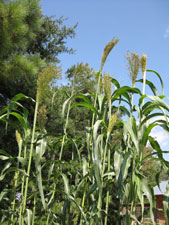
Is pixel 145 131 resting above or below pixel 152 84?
below

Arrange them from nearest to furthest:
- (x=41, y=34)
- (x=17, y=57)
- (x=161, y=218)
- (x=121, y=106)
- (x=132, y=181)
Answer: (x=132, y=181), (x=121, y=106), (x=17, y=57), (x=161, y=218), (x=41, y=34)

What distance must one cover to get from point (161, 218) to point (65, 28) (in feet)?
22.4

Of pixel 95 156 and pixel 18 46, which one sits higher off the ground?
pixel 18 46

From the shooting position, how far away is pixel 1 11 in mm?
3719

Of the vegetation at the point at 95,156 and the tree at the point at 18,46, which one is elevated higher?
the tree at the point at 18,46

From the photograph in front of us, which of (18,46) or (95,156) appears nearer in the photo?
(95,156)

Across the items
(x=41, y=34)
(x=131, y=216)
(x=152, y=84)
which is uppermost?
(x=41, y=34)

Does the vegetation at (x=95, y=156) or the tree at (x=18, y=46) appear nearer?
the vegetation at (x=95, y=156)

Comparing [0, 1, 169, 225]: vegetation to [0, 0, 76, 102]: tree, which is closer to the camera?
[0, 1, 169, 225]: vegetation

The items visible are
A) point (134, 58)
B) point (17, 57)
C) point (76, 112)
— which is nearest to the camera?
point (134, 58)

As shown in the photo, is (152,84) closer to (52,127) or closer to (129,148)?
(129,148)

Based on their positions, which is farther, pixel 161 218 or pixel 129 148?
pixel 161 218

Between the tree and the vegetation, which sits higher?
the tree

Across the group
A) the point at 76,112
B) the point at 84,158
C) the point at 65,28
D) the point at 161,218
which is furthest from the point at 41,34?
the point at 84,158
